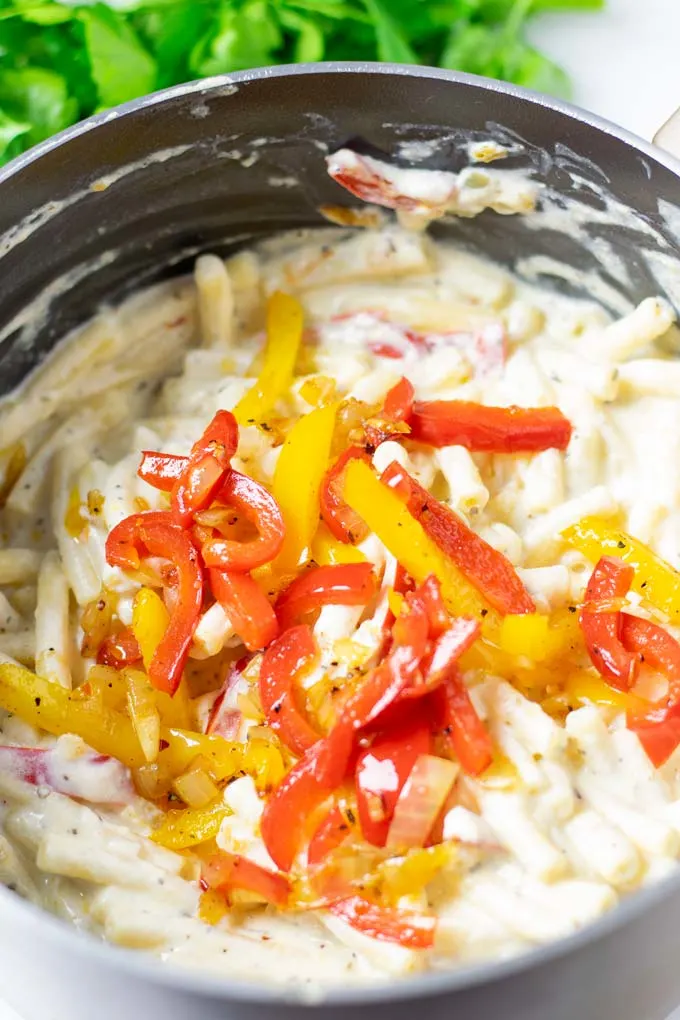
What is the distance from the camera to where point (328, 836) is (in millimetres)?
1499

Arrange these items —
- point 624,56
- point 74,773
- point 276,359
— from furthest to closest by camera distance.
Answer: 1. point 624,56
2. point 276,359
3. point 74,773

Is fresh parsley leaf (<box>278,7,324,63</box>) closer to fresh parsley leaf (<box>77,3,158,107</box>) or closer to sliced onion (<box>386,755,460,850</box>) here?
fresh parsley leaf (<box>77,3,158,107</box>)

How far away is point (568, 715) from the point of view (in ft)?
5.26

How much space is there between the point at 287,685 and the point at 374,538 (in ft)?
0.88

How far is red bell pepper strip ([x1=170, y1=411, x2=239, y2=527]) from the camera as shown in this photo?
1745 mm

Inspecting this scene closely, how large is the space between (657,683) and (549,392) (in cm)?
53

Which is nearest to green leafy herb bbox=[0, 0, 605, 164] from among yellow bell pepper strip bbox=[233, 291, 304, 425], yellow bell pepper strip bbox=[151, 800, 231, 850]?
yellow bell pepper strip bbox=[233, 291, 304, 425]

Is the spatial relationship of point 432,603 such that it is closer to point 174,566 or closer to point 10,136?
point 174,566

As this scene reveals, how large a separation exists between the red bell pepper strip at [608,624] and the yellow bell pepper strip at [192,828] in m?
0.56

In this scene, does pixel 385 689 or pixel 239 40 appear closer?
pixel 385 689

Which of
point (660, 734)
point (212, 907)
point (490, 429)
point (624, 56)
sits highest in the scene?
point (624, 56)

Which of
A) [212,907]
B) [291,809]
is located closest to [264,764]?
[291,809]

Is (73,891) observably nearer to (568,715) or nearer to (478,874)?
(478,874)

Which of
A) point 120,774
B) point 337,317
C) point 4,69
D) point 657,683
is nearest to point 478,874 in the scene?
point 657,683
